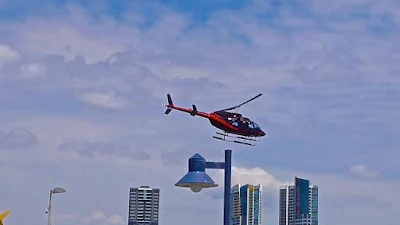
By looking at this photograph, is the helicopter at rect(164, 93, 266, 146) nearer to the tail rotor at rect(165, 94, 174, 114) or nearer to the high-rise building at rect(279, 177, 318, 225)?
the tail rotor at rect(165, 94, 174, 114)

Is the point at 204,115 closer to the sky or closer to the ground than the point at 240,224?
closer to the sky

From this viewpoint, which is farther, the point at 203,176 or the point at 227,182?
the point at 227,182

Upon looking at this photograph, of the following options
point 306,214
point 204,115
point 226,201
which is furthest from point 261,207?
point 226,201

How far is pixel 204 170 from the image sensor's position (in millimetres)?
35875

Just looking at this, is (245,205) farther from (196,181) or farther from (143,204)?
(196,181)

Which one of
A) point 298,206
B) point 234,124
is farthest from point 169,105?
point 298,206

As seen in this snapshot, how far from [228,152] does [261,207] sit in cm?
3693

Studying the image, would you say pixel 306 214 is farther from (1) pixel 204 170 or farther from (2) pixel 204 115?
(1) pixel 204 170

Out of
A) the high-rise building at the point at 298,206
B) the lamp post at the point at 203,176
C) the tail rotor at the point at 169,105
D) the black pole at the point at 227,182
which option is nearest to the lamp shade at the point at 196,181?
the lamp post at the point at 203,176

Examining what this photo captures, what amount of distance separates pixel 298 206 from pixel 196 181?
4836cm

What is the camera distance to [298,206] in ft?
270

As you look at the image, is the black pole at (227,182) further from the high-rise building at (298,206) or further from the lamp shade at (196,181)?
the high-rise building at (298,206)

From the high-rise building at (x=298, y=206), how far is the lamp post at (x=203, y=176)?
143ft

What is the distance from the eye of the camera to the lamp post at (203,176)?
116 feet
